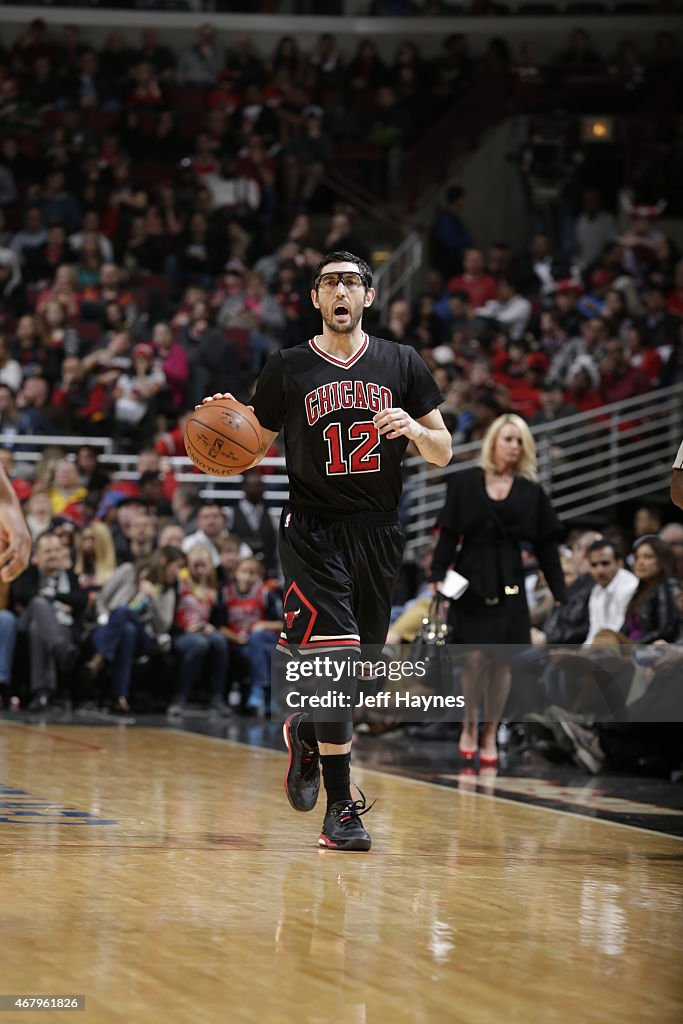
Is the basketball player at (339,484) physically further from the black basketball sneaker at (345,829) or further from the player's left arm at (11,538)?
the player's left arm at (11,538)

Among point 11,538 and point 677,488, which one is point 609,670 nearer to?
point 677,488

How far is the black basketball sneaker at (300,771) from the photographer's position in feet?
18.7

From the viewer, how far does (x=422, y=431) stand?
5477 mm

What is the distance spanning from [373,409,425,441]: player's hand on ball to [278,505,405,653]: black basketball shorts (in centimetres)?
41

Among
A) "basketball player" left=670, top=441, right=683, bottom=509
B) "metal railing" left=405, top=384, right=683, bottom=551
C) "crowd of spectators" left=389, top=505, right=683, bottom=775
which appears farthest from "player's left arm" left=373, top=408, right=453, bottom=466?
"metal railing" left=405, top=384, right=683, bottom=551

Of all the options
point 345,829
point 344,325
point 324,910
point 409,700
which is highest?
point 344,325

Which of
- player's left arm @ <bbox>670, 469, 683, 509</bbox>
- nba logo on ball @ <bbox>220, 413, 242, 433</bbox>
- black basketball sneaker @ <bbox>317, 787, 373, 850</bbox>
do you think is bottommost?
black basketball sneaker @ <bbox>317, 787, 373, 850</bbox>

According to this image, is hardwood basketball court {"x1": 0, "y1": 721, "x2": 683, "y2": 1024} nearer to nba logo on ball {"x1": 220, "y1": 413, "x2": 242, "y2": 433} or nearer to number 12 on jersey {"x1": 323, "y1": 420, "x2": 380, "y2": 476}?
number 12 on jersey {"x1": 323, "y1": 420, "x2": 380, "y2": 476}

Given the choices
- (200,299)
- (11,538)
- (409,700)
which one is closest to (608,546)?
(409,700)

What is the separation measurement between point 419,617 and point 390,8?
13507 mm

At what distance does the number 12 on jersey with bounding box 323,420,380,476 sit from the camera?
5574mm

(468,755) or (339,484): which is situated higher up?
(339,484)

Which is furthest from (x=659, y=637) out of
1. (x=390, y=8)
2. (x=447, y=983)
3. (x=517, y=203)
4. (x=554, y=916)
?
(x=390, y=8)

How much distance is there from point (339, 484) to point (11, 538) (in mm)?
1903
